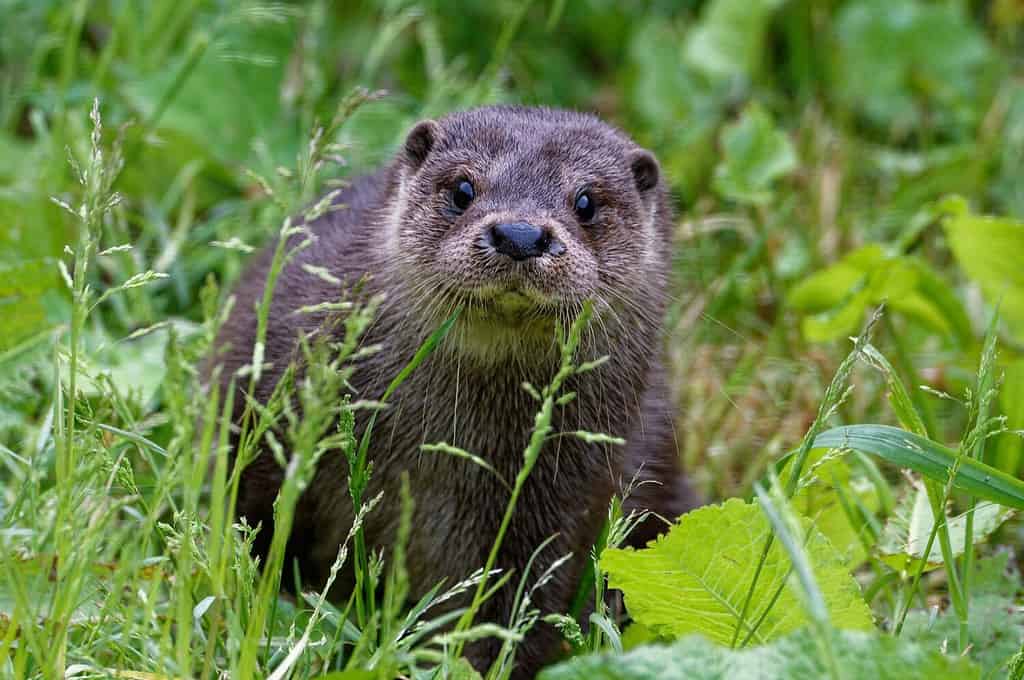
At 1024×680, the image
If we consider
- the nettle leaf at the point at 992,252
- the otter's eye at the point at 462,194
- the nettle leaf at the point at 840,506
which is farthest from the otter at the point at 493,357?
the nettle leaf at the point at 992,252

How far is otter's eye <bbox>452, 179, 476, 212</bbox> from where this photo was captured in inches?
137

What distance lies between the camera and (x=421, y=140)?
3.72 metres

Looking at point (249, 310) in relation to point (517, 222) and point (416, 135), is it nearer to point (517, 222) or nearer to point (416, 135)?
point (416, 135)

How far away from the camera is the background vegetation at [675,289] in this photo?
2.61 metres

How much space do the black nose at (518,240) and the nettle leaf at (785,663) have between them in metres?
1.00

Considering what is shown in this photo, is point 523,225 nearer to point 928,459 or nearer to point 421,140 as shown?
point 421,140

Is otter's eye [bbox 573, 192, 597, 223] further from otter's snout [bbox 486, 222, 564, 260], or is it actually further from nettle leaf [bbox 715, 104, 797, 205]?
nettle leaf [bbox 715, 104, 797, 205]

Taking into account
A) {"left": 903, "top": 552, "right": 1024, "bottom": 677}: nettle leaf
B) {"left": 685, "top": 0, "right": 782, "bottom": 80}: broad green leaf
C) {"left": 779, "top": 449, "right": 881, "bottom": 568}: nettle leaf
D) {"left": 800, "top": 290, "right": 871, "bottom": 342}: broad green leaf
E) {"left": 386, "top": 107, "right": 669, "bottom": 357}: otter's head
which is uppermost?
{"left": 685, "top": 0, "right": 782, "bottom": 80}: broad green leaf

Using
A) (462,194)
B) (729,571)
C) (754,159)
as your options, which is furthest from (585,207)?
(754,159)

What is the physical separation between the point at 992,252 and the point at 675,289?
3.93ft

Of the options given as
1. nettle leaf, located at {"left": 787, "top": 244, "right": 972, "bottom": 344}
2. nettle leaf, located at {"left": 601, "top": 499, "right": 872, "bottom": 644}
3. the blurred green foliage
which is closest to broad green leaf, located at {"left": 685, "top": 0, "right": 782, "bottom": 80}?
the blurred green foliage

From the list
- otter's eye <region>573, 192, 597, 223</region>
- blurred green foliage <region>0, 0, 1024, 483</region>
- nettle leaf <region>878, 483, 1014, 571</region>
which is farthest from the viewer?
blurred green foliage <region>0, 0, 1024, 483</region>

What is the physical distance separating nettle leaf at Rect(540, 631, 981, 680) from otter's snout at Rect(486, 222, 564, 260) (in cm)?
100

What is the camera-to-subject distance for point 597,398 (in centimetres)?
356
